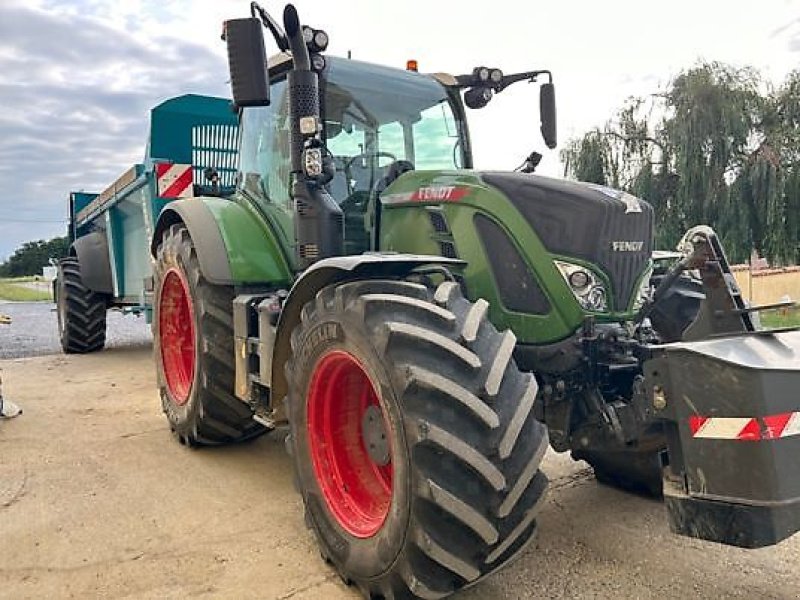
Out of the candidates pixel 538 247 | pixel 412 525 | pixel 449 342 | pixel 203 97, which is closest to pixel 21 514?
pixel 412 525

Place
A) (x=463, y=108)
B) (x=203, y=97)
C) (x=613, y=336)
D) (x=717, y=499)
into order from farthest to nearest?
1. (x=203, y=97)
2. (x=463, y=108)
3. (x=613, y=336)
4. (x=717, y=499)

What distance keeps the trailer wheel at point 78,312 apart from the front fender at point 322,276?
6.58 metres

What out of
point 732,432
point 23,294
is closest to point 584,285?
point 732,432

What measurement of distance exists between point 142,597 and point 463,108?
3259 mm

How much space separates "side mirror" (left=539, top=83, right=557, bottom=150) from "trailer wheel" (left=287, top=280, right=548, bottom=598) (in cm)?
225

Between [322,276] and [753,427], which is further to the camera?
[322,276]

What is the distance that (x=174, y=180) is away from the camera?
282 inches

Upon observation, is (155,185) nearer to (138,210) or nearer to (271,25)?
(138,210)

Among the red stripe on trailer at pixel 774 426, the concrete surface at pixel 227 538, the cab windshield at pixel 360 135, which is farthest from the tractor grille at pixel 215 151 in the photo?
the red stripe on trailer at pixel 774 426

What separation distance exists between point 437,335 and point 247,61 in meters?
1.58

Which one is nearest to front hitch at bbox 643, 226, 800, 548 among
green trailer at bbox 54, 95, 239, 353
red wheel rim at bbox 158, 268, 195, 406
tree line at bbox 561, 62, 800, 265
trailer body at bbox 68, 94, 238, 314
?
red wheel rim at bbox 158, 268, 195, 406

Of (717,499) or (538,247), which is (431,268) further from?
(717,499)

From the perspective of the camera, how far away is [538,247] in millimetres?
3215

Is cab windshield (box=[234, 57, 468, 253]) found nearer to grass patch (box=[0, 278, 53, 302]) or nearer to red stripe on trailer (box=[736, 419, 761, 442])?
red stripe on trailer (box=[736, 419, 761, 442])
